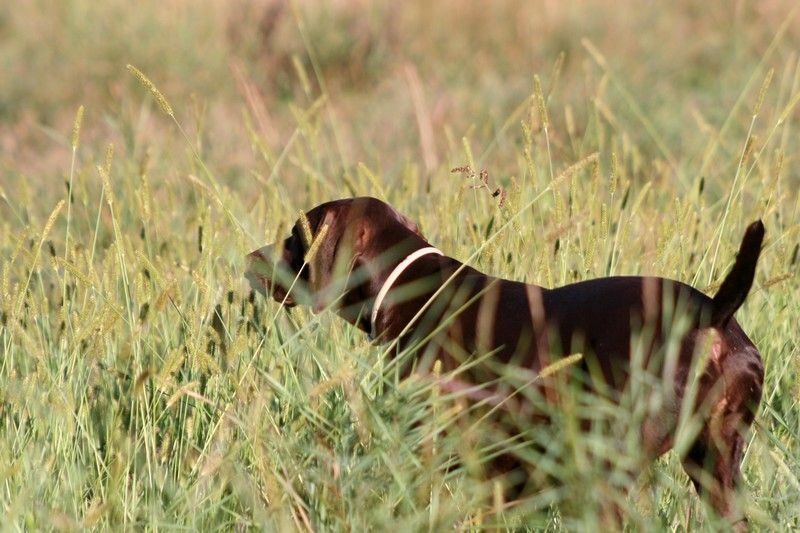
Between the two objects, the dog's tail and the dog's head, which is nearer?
the dog's tail

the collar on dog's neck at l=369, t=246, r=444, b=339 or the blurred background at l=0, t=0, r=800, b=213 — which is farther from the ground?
the collar on dog's neck at l=369, t=246, r=444, b=339

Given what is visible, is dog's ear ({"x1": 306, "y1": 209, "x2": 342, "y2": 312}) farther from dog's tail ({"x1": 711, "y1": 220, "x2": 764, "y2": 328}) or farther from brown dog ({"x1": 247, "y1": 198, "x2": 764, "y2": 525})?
dog's tail ({"x1": 711, "y1": 220, "x2": 764, "y2": 328})

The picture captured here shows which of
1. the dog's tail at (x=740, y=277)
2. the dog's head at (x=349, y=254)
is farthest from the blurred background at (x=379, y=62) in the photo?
the dog's tail at (x=740, y=277)

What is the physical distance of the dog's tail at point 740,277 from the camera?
233 centimetres

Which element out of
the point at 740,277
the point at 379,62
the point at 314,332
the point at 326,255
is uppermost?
the point at 740,277

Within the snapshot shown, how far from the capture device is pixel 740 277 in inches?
93.3

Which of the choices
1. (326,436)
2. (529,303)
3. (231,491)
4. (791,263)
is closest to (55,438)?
(231,491)

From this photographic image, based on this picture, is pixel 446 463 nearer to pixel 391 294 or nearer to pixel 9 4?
pixel 391 294

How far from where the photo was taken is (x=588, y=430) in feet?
8.29

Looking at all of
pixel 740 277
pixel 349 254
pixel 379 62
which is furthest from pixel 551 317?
pixel 379 62

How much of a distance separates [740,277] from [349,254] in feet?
2.98

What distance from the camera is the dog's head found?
298 centimetres

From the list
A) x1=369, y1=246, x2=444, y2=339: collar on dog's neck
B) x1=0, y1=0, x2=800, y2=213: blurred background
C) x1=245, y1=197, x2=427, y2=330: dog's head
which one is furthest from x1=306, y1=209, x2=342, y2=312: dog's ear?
x1=0, y1=0, x2=800, y2=213: blurred background

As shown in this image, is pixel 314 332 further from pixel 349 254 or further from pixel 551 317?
pixel 551 317
